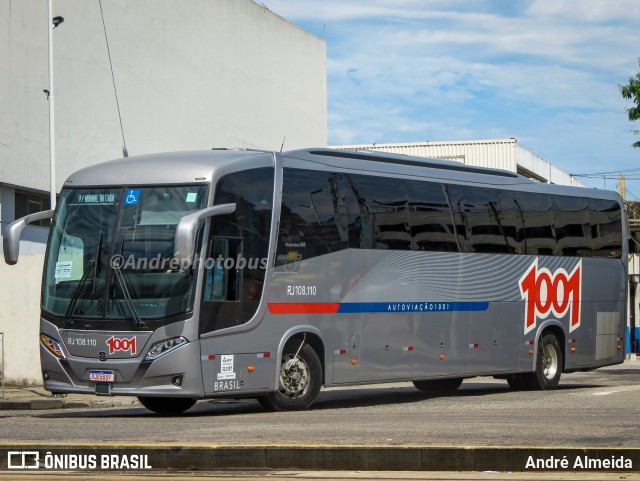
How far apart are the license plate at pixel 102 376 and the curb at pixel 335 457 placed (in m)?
4.68

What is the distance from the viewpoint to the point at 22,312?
2616cm

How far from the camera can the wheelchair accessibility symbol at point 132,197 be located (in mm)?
16266

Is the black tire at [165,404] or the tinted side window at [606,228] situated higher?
Result: the tinted side window at [606,228]

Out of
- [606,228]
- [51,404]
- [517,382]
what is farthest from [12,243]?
[606,228]

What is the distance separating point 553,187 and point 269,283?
350 inches

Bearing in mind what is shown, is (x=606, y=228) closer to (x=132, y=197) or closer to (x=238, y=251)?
(x=238, y=251)

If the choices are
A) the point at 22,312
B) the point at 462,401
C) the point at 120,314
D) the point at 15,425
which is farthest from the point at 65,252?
the point at 22,312

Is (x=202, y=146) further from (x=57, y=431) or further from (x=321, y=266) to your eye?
(x=57, y=431)

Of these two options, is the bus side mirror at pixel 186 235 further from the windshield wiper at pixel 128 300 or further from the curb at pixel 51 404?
the curb at pixel 51 404

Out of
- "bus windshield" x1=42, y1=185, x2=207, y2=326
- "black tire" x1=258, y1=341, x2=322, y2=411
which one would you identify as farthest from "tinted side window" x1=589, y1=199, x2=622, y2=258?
"bus windshield" x1=42, y1=185, x2=207, y2=326

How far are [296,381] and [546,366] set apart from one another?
25.1ft

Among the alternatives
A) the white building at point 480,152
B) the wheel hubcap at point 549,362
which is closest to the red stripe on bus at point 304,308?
the wheel hubcap at point 549,362

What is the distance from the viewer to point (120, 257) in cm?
1591

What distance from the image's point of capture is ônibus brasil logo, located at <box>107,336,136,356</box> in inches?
619
